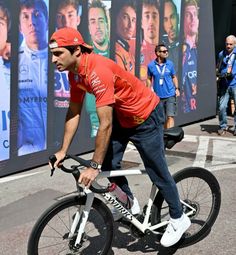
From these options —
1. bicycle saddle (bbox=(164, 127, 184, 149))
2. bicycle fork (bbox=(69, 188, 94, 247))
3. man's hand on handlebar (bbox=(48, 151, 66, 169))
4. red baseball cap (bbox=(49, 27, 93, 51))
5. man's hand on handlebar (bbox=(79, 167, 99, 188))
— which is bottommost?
bicycle fork (bbox=(69, 188, 94, 247))

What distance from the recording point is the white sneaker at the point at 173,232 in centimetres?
370

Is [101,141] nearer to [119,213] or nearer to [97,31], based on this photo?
[119,213]

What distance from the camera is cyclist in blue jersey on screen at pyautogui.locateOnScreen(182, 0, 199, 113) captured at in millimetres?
9938

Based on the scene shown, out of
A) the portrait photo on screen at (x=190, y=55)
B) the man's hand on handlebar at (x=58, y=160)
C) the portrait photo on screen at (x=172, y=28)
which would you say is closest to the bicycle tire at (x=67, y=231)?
the man's hand on handlebar at (x=58, y=160)

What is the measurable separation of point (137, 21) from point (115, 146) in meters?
5.03

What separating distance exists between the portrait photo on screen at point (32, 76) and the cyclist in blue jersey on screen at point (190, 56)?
4.22 metres

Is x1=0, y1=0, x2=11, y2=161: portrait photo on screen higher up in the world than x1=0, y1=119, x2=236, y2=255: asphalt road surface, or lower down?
higher up

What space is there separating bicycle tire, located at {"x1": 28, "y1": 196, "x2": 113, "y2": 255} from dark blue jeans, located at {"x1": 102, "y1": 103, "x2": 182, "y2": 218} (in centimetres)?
42

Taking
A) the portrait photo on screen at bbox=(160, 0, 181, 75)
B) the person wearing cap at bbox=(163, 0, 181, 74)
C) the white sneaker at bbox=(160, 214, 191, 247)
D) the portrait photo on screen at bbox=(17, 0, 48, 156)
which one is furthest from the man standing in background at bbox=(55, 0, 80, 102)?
the white sneaker at bbox=(160, 214, 191, 247)

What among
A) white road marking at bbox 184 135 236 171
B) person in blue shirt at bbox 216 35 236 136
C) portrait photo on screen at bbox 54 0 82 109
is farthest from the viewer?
person in blue shirt at bbox 216 35 236 136

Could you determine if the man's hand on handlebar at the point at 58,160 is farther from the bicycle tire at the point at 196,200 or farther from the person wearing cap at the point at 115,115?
the bicycle tire at the point at 196,200

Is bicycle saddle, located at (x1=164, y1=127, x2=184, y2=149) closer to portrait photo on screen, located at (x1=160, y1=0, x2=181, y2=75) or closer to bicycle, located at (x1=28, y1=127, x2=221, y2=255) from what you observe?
bicycle, located at (x1=28, y1=127, x2=221, y2=255)

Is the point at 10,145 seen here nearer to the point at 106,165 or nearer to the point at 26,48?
the point at 26,48

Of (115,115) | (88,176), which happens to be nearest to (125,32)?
(115,115)
